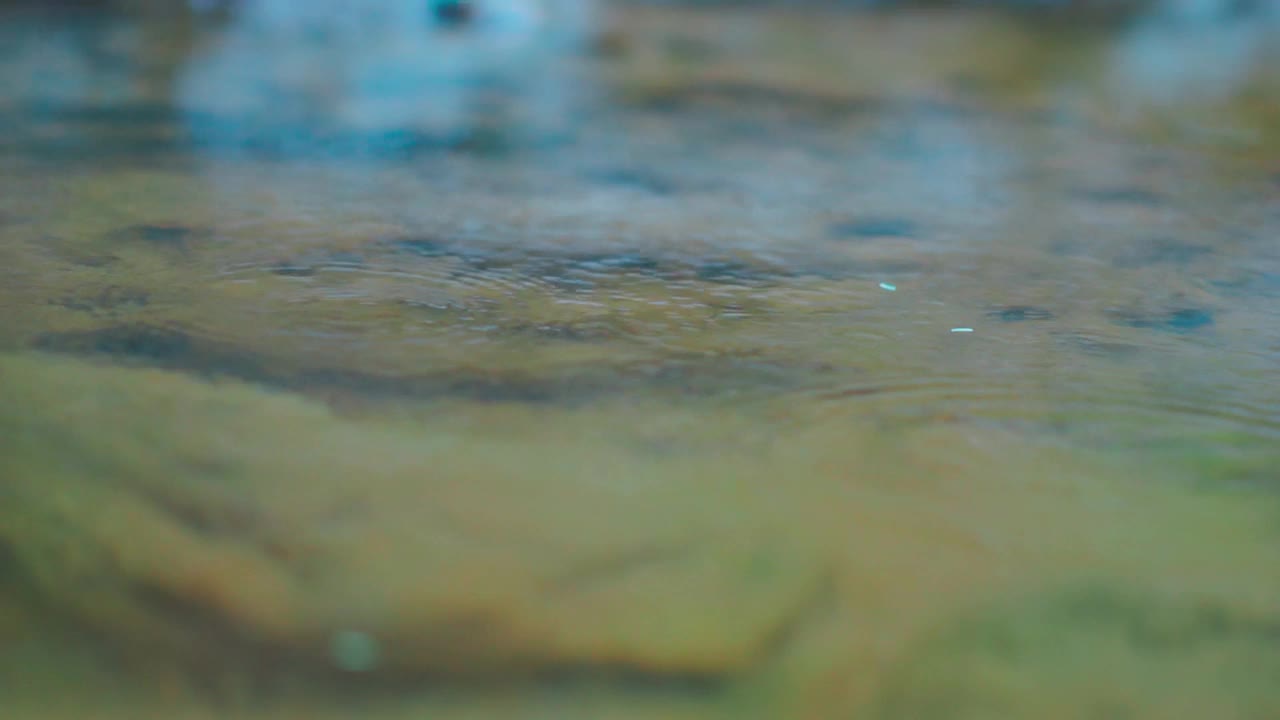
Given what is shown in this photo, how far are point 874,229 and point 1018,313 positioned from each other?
570 millimetres

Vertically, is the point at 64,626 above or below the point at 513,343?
below

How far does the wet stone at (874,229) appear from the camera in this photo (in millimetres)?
2223

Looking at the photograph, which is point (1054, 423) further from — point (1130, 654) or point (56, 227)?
point (56, 227)

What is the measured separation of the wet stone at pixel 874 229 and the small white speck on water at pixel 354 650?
4.90ft

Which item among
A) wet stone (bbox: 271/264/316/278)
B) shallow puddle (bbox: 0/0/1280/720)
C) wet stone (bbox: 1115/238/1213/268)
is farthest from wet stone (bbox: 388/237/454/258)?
wet stone (bbox: 1115/238/1213/268)

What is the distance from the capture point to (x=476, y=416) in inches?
52.6

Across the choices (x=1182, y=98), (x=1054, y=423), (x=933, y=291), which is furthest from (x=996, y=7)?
(x=1054, y=423)

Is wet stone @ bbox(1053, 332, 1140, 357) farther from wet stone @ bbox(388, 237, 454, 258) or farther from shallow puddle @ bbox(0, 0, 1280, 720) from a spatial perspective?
wet stone @ bbox(388, 237, 454, 258)

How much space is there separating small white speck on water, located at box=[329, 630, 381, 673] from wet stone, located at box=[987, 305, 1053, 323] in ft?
3.79

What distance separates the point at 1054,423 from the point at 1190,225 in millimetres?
1222

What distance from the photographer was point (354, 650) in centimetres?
94

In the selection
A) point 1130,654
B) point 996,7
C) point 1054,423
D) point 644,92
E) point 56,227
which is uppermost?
point 996,7

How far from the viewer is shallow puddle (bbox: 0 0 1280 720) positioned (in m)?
0.95

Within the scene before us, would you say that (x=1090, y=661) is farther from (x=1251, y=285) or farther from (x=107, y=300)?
(x=107, y=300)
